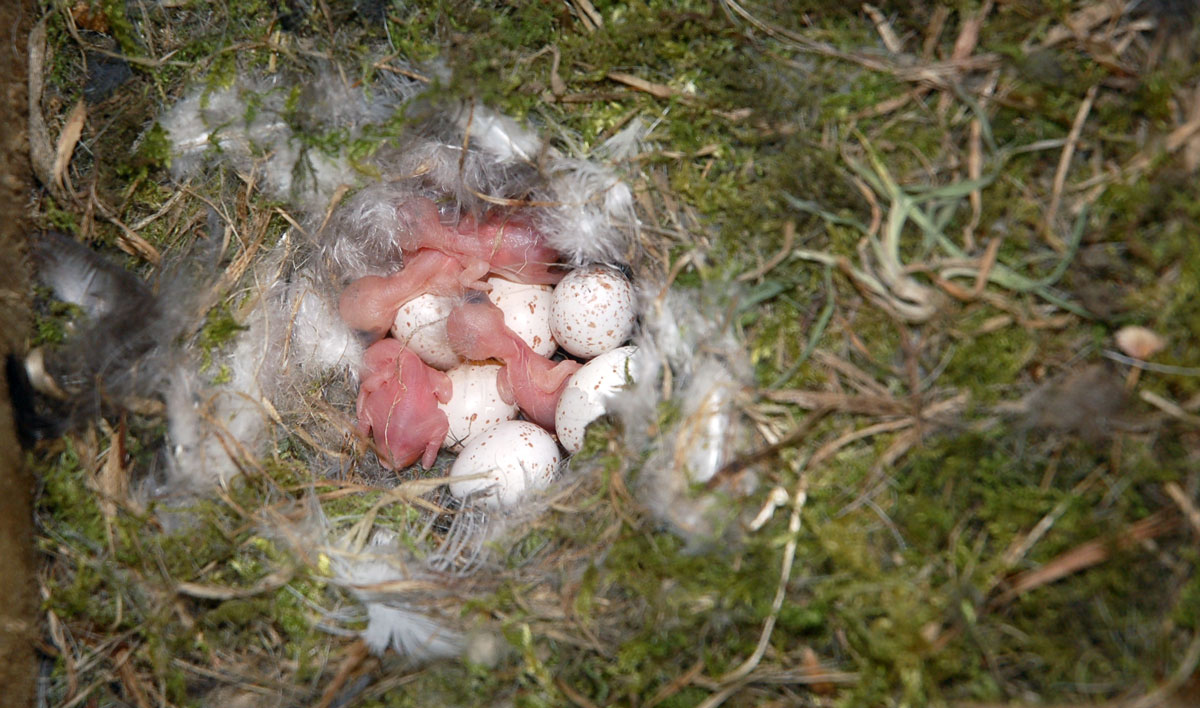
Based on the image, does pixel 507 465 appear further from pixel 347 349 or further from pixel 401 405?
pixel 347 349

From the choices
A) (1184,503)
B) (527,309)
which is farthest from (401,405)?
(1184,503)

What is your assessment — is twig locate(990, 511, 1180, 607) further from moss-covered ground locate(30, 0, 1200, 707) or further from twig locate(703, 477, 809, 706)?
twig locate(703, 477, 809, 706)

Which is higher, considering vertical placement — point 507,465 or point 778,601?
point 778,601

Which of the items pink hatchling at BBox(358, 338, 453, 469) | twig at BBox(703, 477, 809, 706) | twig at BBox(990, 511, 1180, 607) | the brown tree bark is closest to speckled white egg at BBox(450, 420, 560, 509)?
pink hatchling at BBox(358, 338, 453, 469)

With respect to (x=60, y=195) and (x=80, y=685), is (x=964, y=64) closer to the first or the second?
(x=60, y=195)

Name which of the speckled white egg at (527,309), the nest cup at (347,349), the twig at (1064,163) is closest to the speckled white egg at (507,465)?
the nest cup at (347,349)
